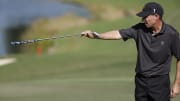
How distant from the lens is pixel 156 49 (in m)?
4.84

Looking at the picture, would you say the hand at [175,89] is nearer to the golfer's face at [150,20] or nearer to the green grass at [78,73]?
the golfer's face at [150,20]

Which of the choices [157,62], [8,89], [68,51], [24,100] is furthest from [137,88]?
[68,51]

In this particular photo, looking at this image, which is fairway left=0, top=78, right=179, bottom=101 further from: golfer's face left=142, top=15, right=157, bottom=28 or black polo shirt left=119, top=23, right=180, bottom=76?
golfer's face left=142, top=15, right=157, bottom=28

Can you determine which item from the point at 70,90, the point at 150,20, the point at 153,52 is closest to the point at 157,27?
the point at 150,20

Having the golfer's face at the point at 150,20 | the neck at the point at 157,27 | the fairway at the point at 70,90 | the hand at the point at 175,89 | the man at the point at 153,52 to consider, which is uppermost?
the golfer's face at the point at 150,20

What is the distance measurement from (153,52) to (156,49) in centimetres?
3

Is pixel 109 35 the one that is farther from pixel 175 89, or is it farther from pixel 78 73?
pixel 78 73

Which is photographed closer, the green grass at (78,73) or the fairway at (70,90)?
the fairway at (70,90)

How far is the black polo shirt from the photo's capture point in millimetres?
4824

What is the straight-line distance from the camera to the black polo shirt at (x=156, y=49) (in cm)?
482

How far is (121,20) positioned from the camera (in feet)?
66.5

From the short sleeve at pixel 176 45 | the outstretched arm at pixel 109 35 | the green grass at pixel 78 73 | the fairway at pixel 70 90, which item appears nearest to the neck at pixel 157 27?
the short sleeve at pixel 176 45

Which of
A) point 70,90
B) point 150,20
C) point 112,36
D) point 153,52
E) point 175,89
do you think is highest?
point 150,20

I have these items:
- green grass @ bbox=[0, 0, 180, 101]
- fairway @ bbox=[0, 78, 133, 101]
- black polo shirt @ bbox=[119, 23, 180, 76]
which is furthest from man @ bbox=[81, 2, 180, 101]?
Answer: fairway @ bbox=[0, 78, 133, 101]
